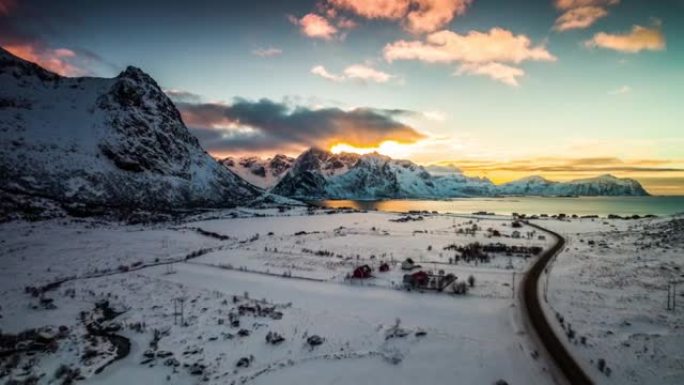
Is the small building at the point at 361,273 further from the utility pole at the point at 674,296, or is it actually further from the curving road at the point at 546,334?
the utility pole at the point at 674,296

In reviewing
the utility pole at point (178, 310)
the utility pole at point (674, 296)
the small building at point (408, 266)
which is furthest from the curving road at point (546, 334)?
the utility pole at point (178, 310)

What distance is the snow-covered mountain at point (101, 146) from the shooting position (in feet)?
293

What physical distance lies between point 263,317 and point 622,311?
65.8 feet

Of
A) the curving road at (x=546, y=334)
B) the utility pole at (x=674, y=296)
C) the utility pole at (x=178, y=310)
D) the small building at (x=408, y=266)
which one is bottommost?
the utility pole at (x=178, y=310)

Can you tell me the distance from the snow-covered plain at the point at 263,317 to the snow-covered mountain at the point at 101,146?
170ft

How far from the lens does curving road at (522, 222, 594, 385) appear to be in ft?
51.0

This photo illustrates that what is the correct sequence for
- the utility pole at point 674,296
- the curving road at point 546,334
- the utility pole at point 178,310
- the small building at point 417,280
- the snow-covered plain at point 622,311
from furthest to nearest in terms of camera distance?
the small building at point 417,280, the utility pole at point 674,296, the utility pole at point 178,310, the snow-covered plain at point 622,311, the curving road at point 546,334

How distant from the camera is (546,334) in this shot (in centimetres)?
1961

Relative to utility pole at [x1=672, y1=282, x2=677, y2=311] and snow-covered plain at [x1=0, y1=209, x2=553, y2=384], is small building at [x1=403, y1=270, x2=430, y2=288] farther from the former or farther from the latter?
utility pole at [x1=672, y1=282, x2=677, y2=311]

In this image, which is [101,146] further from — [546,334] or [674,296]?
[674,296]

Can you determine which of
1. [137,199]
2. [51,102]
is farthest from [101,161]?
[51,102]

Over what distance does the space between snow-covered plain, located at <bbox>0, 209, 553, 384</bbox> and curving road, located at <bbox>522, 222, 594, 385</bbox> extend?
0.77m

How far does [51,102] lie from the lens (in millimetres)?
114812

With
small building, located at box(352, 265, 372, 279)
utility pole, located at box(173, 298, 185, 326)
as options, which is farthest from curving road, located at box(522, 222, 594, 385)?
utility pole, located at box(173, 298, 185, 326)
